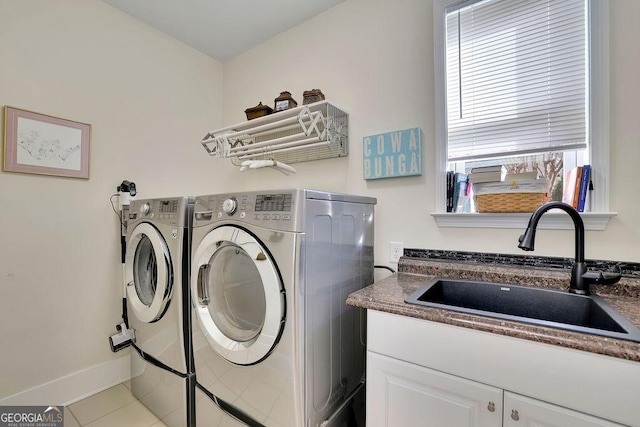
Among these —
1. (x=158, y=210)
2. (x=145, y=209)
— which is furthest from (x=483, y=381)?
(x=145, y=209)

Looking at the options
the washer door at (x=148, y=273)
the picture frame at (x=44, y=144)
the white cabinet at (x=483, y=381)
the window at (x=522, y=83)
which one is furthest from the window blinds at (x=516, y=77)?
the picture frame at (x=44, y=144)

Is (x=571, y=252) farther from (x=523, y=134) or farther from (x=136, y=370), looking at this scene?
(x=136, y=370)

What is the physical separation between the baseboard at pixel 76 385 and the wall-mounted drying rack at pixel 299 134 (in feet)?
5.69

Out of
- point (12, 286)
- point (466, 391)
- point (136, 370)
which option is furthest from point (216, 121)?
point (466, 391)

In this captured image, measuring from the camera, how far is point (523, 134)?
1.44 metres

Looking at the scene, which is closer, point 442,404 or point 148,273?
point 442,404

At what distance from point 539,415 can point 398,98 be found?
1.61 meters

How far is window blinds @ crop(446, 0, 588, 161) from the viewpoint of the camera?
1315mm

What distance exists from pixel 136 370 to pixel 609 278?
8.39 ft

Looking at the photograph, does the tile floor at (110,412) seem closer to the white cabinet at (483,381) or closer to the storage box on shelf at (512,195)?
the white cabinet at (483,381)

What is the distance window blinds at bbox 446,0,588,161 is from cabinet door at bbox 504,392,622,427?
1114 mm

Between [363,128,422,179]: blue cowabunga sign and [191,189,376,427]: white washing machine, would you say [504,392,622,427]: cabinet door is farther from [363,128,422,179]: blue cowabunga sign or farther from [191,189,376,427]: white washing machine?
[363,128,422,179]: blue cowabunga sign

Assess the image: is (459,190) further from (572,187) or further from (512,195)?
(572,187)

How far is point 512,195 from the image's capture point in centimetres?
135
